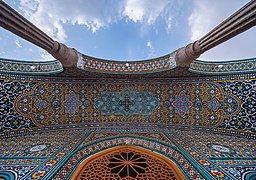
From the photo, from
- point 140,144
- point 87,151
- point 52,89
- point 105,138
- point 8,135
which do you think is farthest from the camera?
point 52,89

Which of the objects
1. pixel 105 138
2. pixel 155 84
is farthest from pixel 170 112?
pixel 105 138

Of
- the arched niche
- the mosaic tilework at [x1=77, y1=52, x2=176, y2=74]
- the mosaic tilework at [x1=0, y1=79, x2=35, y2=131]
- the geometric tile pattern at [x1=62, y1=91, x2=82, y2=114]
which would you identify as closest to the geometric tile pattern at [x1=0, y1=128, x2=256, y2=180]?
the arched niche

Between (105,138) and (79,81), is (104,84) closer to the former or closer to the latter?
(79,81)

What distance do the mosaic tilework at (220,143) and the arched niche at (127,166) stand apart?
0.80m

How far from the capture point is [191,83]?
4.82 m

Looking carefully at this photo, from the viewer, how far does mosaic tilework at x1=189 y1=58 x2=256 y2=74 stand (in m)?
4.19

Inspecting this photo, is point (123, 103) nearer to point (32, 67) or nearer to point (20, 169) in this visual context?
point (32, 67)

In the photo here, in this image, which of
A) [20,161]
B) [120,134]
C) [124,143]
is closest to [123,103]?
[120,134]

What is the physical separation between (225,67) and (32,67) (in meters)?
5.36

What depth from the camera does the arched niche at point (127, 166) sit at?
3025 millimetres

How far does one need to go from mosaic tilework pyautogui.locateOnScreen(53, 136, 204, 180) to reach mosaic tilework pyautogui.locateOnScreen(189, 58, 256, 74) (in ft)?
7.57

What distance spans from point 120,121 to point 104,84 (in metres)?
1.27

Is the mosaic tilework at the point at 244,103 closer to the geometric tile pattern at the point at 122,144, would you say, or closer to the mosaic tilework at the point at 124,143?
the geometric tile pattern at the point at 122,144

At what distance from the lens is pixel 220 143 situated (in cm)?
384
